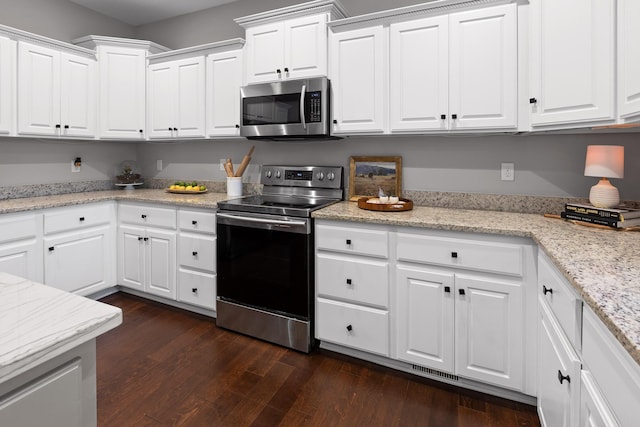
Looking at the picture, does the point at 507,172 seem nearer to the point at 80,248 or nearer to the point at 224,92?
the point at 224,92

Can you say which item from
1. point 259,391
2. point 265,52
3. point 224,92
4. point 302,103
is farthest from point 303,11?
point 259,391

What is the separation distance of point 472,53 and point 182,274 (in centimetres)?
254

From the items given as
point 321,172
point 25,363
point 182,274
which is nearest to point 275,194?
point 321,172

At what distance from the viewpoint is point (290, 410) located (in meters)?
1.83

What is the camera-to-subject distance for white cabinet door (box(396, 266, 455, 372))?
1.99 metres

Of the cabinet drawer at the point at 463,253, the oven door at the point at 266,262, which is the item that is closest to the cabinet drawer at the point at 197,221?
the oven door at the point at 266,262

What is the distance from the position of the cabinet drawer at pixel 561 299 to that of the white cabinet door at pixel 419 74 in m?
1.06

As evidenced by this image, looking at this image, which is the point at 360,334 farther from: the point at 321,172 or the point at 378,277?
the point at 321,172

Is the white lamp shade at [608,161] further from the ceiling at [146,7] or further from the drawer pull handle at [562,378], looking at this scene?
the ceiling at [146,7]

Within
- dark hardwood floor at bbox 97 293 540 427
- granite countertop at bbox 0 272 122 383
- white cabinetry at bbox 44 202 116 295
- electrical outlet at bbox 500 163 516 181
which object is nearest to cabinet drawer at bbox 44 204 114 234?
white cabinetry at bbox 44 202 116 295

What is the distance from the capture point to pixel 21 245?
261cm

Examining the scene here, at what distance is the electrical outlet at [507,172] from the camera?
240 cm

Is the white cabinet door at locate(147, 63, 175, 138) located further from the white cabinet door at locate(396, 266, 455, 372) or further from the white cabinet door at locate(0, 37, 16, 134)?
the white cabinet door at locate(396, 266, 455, 372)

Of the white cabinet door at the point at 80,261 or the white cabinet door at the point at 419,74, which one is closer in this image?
the white cabinet door at the point at 419,74
